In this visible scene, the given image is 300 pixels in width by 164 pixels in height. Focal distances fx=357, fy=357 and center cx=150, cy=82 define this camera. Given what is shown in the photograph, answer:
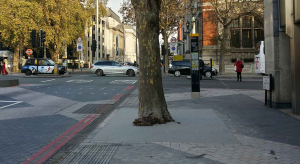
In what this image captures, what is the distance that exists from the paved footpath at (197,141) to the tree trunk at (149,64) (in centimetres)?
39

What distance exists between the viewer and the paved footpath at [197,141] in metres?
5.30

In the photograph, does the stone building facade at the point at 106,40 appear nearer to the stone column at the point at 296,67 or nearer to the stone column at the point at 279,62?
the stone column at the point at 279,62

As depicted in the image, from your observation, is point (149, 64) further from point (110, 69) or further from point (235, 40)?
point (235, 40)

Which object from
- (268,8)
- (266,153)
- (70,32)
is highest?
(70,32)

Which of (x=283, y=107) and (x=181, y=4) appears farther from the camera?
(x=181, y=4)

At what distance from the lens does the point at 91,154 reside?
5590mm

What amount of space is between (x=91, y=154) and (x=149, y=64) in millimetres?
2921

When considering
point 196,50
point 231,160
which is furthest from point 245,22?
point 231,160

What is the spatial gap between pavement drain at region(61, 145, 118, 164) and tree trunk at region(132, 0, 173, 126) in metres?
2.03

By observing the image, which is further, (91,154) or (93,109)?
(93,109)

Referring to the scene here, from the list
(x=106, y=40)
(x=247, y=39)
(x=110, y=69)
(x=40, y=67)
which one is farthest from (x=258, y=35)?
(x=106, y=40)

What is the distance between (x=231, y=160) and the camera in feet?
16.9

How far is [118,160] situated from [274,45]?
7417 mm

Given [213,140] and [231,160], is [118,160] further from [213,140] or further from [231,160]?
[213,140]
